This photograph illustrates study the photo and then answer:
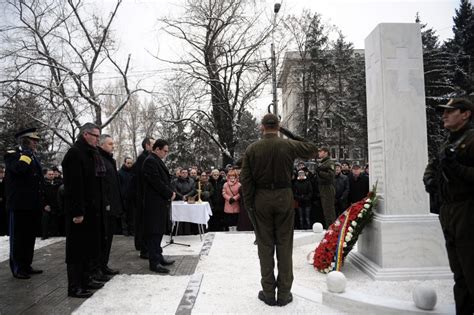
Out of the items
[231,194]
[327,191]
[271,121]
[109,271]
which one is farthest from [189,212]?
[271,121]

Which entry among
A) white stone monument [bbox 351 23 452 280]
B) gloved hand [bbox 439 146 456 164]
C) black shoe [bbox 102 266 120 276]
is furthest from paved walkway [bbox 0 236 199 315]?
gloved hand [bbox 439 146 456 164]

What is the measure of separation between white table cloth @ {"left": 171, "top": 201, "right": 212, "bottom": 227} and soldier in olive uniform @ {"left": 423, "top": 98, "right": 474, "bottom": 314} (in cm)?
544

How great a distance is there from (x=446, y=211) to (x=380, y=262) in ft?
6.65

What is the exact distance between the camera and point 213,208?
1025cm

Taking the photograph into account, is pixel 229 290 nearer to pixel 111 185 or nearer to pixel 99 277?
pixel 99 277

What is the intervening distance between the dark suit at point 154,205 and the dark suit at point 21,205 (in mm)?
1741

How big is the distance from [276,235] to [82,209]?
2452 mm

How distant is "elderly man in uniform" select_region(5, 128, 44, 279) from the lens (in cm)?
543

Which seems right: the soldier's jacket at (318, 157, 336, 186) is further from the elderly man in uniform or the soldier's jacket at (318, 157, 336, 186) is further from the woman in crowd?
the elderly man in uniform

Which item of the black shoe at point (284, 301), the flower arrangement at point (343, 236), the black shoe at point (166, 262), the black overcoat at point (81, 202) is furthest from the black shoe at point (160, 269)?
the flower arrangement at point (343, 236)

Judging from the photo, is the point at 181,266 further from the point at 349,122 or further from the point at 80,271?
the point at 349,122

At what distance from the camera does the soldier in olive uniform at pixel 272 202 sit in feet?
13.6

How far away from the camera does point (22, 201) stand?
18.0 ft

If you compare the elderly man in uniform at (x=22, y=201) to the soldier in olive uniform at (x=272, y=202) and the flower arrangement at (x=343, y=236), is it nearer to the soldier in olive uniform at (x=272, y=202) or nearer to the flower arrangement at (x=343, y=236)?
the soldier in olive uniform at (x=272, y=202)
